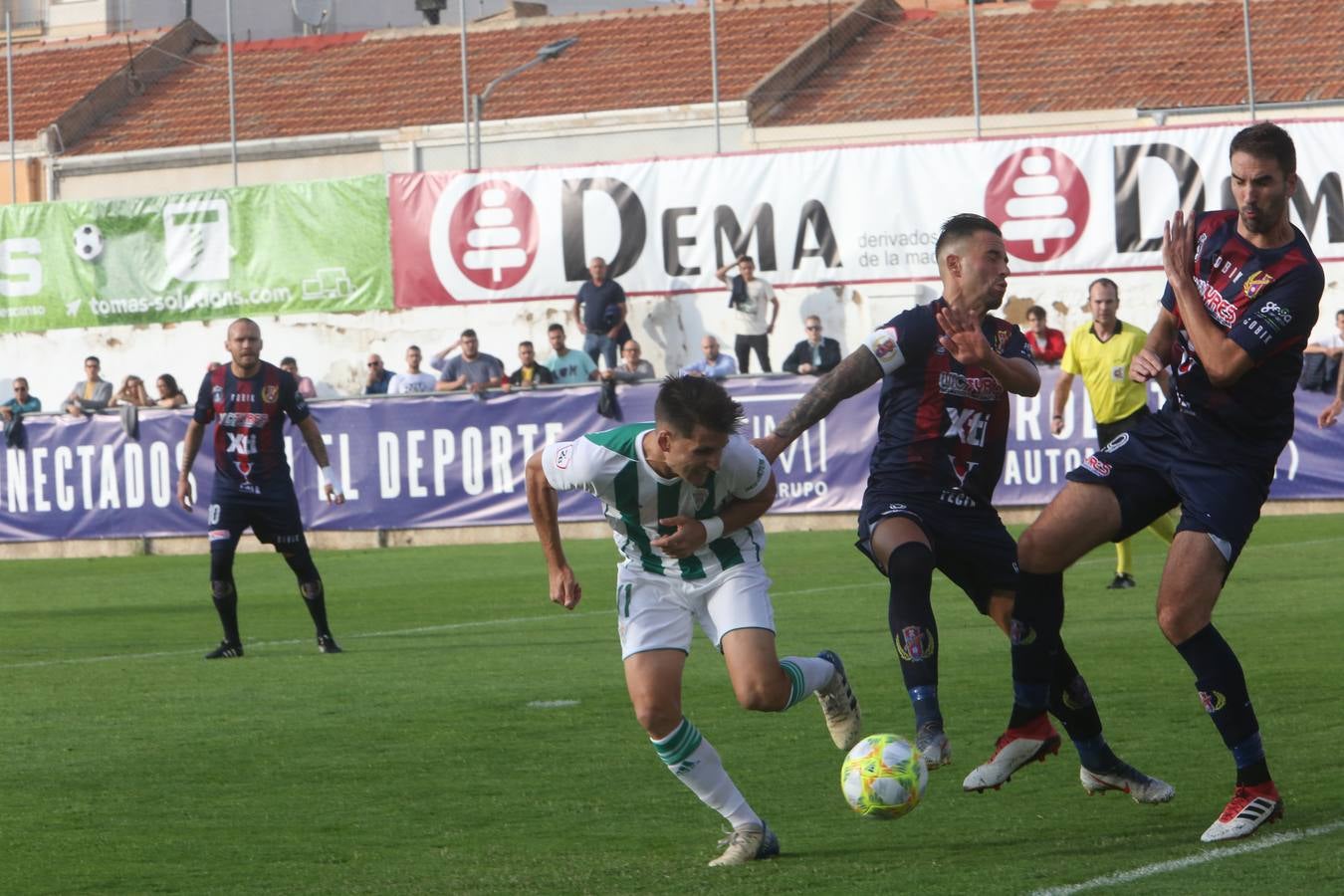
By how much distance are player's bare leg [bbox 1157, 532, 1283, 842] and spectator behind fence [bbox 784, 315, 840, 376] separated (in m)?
16.1

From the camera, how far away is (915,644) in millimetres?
7668

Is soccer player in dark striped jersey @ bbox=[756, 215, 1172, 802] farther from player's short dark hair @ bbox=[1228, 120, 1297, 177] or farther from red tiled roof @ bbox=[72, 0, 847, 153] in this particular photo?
red tiled roof @ bbox=[72, 0, 847, 153]

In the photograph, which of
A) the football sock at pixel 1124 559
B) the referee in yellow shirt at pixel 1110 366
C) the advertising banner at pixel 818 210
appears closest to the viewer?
the referee in yellow shirt at pixel 1110 366

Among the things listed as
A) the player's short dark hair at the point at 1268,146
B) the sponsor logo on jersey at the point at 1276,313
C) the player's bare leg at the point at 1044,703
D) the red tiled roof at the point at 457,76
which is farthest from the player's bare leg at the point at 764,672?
the red tiled roof at the point at 457,76

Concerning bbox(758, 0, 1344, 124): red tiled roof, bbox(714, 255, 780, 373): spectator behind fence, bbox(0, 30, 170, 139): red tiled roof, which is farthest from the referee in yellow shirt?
bbox(0, 30, 170, 139): red tiled roof

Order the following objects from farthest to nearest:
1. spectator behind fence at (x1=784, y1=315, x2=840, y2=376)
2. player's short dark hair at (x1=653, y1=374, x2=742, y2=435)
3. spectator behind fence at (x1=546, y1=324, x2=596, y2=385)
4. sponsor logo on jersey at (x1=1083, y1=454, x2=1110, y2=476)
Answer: spectator behind fence at (x1=546, y1=324, x2=596, y2=385)
spectator behind fence at (x1=784, y1=315, x2=840, y2=376)
sponsor logo on jersey at (x1=1083, y1=454, x2=1110, y2=476)
player's short dark hair at (x1=653, y1=374, x2=742, y2=435)

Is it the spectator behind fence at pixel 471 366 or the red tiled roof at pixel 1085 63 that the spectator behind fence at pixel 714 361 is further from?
the red tiled roof at pixel 1085 63

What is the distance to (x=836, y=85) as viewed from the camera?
3569 centimetres

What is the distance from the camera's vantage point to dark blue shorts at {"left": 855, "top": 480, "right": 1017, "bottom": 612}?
26.0 feet

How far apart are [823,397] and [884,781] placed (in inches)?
55.1

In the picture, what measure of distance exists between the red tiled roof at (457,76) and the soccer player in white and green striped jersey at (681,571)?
2776 centimetres

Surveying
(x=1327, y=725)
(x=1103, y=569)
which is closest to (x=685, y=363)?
(x=1103, y=569)

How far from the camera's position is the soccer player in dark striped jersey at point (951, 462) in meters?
7.55

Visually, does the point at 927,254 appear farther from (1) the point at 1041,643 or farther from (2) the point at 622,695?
(1) the point at 1041,643
